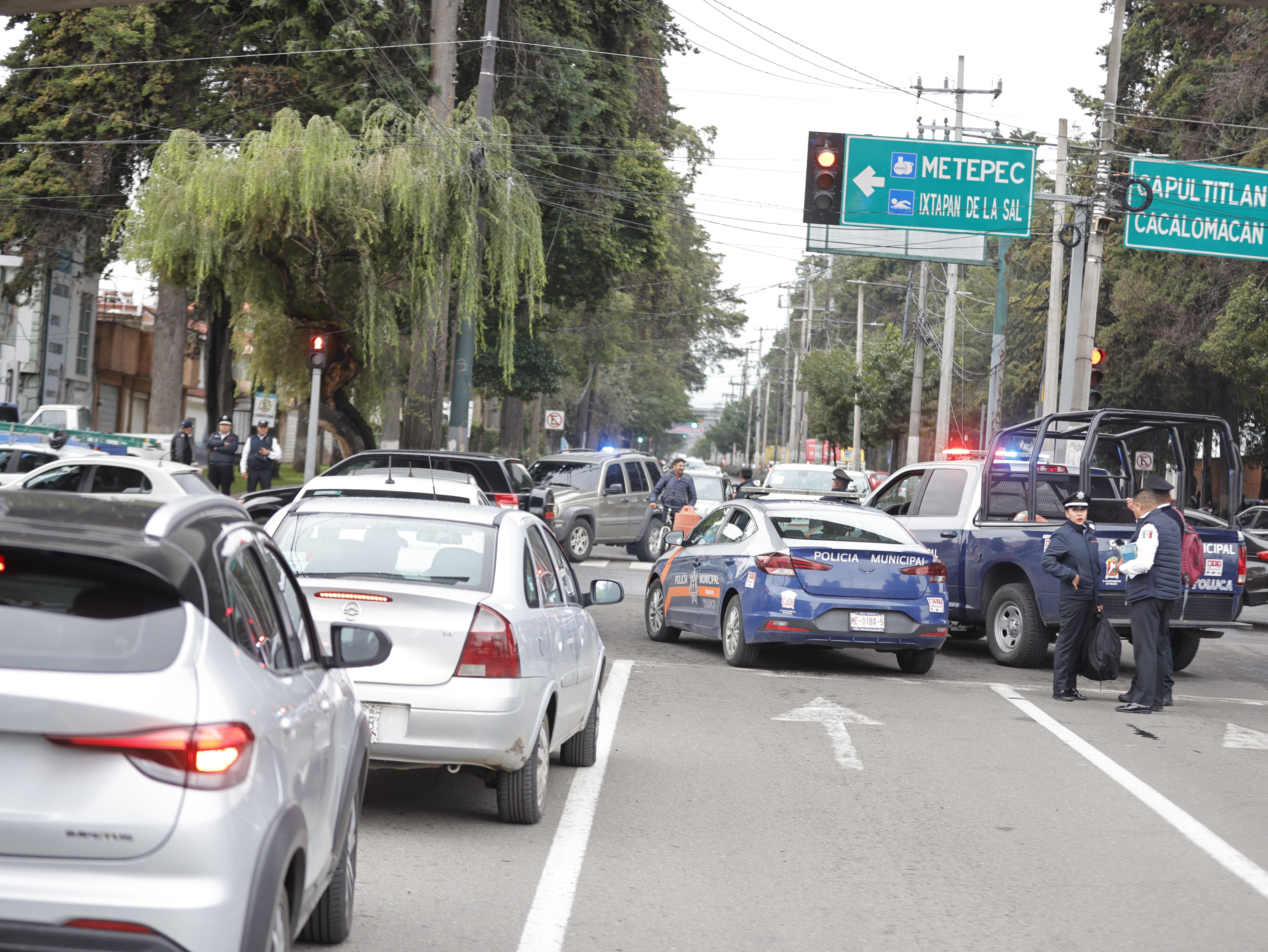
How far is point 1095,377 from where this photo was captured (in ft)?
81.9

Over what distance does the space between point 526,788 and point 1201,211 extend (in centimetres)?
2020

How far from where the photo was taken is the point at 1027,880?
669 cm

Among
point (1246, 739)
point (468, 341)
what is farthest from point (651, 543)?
point (1246, 739)

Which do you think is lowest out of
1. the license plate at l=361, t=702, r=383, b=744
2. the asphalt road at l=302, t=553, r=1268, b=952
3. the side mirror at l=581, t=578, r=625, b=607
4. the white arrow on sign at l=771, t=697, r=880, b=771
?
the white arrow on sign at l=771, t=697, r=880, b=771

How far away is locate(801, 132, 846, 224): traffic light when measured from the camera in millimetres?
20906

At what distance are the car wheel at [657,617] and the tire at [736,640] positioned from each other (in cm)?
156

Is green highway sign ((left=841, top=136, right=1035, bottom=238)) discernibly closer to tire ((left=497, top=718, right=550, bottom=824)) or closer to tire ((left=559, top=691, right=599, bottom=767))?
tire ((left=559, top=691, right=599, bottom=767))

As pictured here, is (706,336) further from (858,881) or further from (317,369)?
(858,881)

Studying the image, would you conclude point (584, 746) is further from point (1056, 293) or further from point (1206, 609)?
point (1056, 293)

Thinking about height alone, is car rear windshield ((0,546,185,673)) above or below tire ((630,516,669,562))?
above

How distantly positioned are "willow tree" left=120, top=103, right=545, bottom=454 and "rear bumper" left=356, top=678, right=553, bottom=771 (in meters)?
18.2

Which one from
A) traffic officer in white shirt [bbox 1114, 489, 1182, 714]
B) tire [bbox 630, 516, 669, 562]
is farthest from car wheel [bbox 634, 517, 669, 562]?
traffic officer in white shirt [bbox 1114, 489, 1182, 714]

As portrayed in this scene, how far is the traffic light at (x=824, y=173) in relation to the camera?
2091cm

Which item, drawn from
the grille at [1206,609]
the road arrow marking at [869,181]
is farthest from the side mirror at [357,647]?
the road arrow marking at [869,181]
